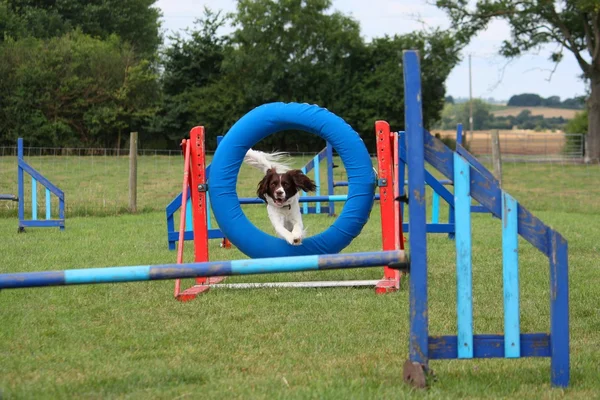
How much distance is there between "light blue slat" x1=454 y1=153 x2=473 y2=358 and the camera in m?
3.75

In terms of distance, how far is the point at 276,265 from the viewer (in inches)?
146

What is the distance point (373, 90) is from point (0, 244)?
30381mm

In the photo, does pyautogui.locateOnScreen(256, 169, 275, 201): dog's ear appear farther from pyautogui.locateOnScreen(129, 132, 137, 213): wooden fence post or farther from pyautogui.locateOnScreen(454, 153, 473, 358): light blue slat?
pyautogui.locateOnScreen(129, 132, 137, 213): wooden fence post

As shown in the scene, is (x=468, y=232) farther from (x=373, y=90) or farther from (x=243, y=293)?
(x=373, y=90)

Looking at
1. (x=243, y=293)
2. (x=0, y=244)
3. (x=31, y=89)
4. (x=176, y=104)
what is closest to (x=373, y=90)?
(x=176, y=104)

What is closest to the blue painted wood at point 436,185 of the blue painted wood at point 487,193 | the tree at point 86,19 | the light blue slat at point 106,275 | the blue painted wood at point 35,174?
the blue painted wood at point 487,193

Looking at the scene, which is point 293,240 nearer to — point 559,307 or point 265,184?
point 265,184

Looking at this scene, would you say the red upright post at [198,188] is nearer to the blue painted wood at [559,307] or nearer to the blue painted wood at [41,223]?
the blue painted wood at [559,307]

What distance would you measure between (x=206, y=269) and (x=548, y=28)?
104 feet

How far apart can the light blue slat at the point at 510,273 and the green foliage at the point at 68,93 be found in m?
31.0

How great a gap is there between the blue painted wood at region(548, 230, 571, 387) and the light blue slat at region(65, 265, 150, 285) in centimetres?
184

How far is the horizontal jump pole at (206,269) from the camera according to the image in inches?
143

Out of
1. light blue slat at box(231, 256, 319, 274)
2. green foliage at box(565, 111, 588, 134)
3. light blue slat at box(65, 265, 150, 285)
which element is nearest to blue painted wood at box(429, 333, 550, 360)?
light blue slat at box(231, 256, 319, 274)

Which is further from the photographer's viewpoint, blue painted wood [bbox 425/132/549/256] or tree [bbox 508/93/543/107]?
tree [bbox 508/93/543/107]
